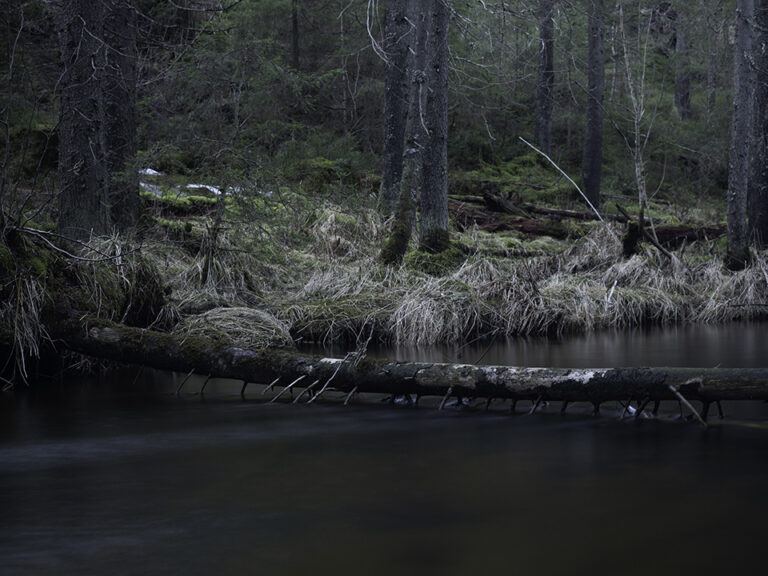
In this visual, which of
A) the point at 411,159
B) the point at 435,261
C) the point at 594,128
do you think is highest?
the point at 594,128

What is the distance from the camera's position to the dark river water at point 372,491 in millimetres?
2807

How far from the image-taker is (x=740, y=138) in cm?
1258

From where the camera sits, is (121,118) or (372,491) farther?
(121,118)

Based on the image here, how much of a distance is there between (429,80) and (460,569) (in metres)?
10.4

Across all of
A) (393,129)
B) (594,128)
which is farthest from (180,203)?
(594,128)

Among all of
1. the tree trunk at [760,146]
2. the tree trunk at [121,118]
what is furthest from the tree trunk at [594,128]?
the tree trunk at [121,118]

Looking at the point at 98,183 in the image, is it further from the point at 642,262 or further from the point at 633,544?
the point at 642,262

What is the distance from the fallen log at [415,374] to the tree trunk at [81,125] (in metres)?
1.98

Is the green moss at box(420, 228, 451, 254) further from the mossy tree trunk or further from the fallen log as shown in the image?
the fallen log

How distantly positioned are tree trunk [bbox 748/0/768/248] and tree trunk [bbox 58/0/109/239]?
37.6ft

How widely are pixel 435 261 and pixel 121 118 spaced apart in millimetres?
4853

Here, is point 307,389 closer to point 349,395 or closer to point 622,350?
point 349,395

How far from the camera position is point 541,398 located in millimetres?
4910

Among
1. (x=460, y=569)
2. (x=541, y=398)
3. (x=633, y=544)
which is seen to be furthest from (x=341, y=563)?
(x=541, y=398)
